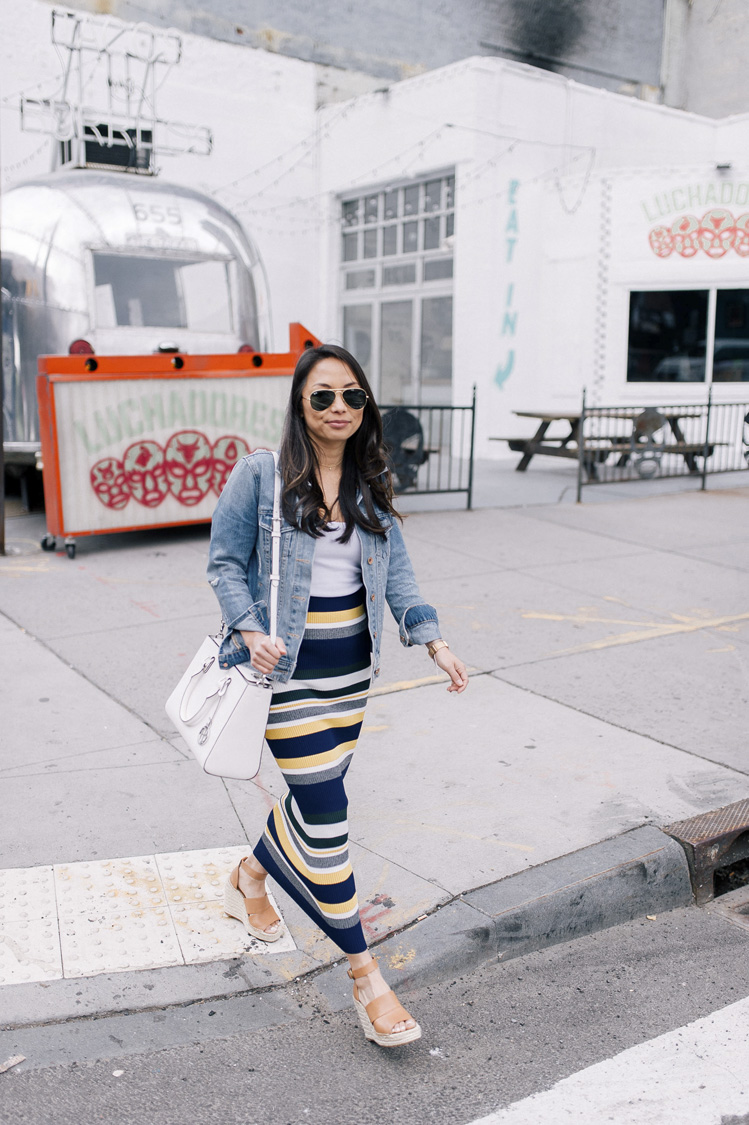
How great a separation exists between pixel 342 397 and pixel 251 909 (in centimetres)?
165

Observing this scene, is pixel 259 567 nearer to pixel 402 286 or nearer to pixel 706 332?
pixel 706 332

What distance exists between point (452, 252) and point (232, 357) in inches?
337

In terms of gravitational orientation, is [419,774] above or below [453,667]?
below

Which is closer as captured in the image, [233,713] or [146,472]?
[233,713]

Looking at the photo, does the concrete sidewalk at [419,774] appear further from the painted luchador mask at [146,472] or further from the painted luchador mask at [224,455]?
the painted luchador mask at [224,455]

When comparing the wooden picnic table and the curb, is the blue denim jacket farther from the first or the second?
the wooden picnic table

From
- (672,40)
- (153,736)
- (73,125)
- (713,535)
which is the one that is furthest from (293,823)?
(672,40)

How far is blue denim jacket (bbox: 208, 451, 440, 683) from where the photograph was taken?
9.27ft

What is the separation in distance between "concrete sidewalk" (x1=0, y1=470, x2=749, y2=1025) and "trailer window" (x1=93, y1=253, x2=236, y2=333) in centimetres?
293

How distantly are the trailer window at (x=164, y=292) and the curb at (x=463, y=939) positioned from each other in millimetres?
7552

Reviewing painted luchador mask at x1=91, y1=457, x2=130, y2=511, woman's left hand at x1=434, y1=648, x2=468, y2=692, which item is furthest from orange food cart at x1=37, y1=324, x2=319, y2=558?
woman's left hand at x1=434, y1=648, x2=468, y2=692

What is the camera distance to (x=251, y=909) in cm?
331

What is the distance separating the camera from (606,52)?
76.3 ft

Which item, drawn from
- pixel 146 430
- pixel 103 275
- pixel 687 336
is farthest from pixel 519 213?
pixel 146 430
